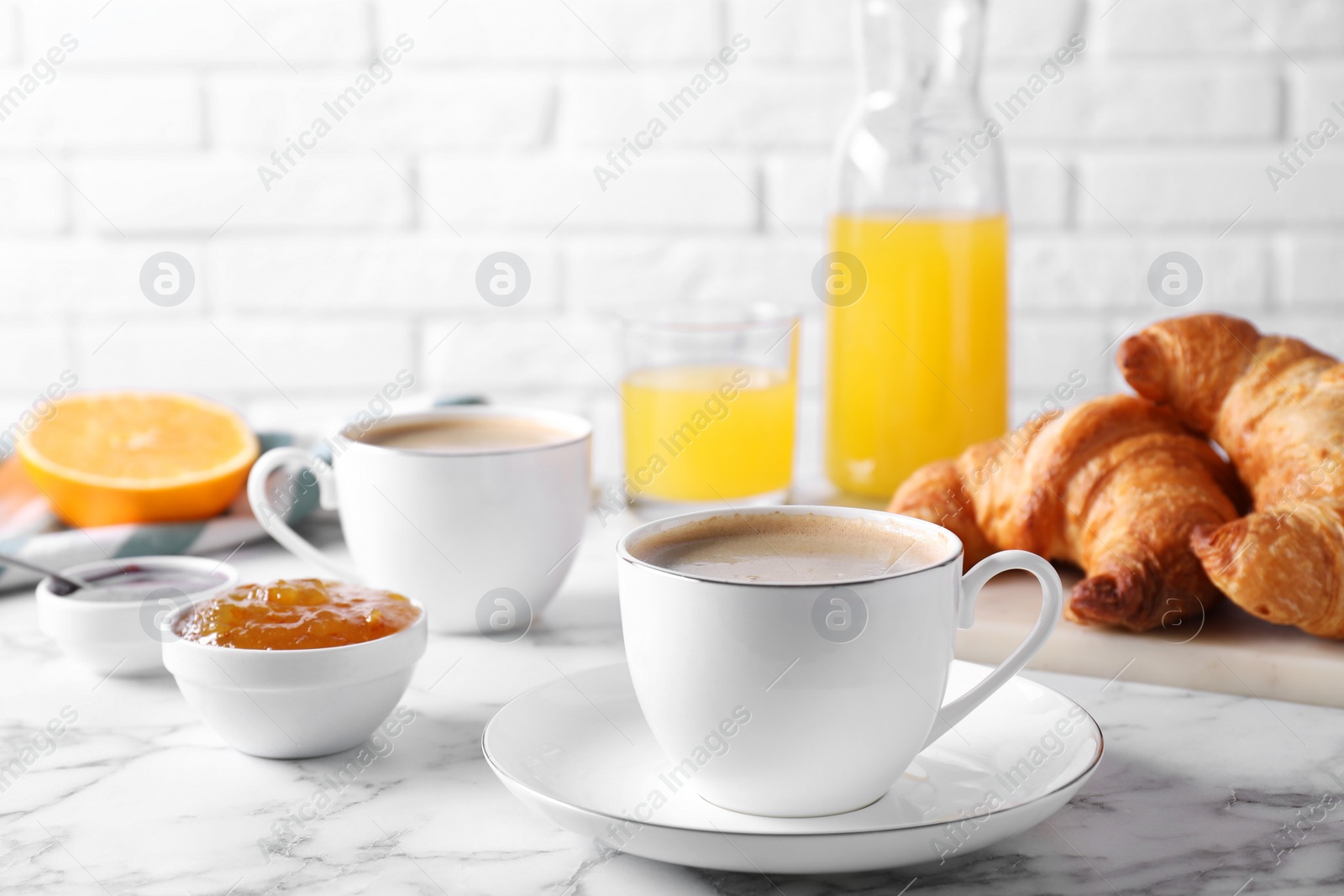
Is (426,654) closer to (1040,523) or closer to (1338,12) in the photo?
(1040,523)

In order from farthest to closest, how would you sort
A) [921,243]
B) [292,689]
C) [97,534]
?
1. [921,243]
2. [97,534]
3. [292,689]

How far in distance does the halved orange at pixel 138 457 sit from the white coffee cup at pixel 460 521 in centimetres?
24

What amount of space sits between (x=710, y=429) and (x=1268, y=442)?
51cm

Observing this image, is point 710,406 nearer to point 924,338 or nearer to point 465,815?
point 924,338

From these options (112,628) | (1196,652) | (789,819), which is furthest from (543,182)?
(789,819)

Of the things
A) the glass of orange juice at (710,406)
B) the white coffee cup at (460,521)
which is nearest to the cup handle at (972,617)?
the white coffee cup at (460,521)

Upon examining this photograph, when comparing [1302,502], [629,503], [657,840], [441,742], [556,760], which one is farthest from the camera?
[629,503]

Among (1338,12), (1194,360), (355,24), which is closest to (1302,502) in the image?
(1194,360)

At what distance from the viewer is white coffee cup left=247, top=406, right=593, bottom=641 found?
0.95 m

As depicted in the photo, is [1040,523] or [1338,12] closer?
[1040,523]

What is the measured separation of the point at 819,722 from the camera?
0.62 m

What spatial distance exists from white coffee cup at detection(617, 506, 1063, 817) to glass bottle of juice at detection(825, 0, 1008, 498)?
2.06 ft

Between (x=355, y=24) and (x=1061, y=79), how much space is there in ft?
3.24

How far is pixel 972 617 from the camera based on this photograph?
68cm
